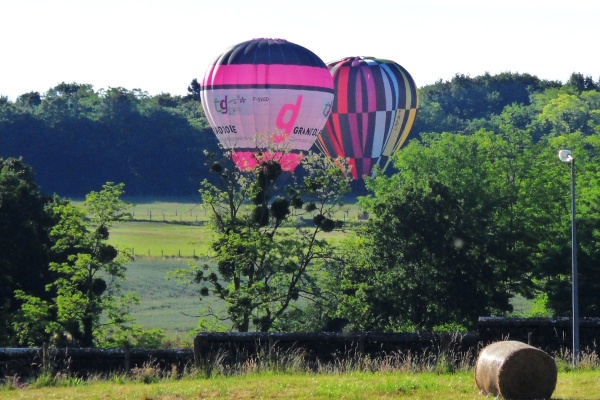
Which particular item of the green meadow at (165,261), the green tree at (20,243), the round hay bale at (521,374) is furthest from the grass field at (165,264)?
the round hay bale at (521,374)

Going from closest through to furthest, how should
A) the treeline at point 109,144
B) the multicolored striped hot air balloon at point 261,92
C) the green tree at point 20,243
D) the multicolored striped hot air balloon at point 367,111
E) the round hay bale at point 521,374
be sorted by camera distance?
the round hay bale at point 521,374 → the green tree at point 20,243 → the multicolored striped hot air balloon at point 261,92 → the multicolored striped hot air balloon at point 367,111 → the treeline at point 109,144

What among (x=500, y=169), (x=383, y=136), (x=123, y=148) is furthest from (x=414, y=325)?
(x=123, y=148)

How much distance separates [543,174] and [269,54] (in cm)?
2205

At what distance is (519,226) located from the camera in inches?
2384

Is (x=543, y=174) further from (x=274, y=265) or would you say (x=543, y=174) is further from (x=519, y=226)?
(x=274, y=265)

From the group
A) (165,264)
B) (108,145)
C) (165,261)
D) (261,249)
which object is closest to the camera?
(261,249)

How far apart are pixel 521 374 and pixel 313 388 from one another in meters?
3.93

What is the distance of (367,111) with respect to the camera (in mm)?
101500

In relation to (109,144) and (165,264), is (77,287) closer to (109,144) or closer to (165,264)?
(165,264)

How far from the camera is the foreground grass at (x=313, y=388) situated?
25422mm

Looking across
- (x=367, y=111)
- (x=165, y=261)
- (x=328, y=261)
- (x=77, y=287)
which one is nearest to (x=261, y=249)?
(x=328, y=261)

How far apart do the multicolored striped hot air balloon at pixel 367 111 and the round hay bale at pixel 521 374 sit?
76.3m

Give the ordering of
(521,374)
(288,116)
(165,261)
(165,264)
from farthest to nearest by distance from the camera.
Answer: (288,116), (165,261), (165,264), (521,374)

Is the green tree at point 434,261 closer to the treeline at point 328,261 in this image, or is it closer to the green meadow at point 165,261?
the treeline at point 328,261
